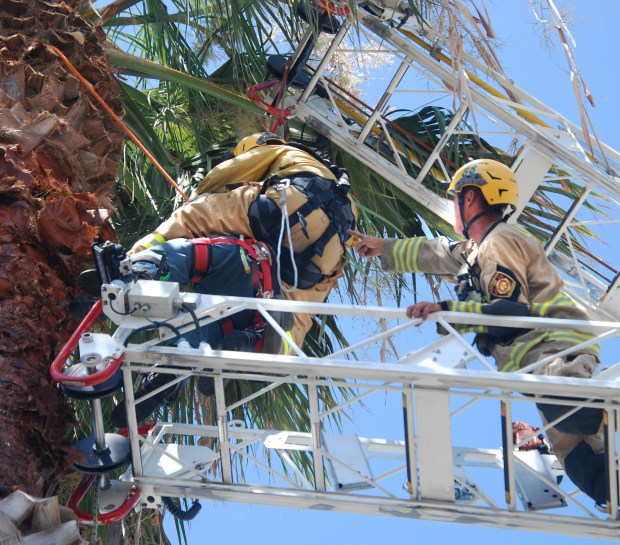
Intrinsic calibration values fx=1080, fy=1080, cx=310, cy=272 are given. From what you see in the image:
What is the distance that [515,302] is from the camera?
5.72m

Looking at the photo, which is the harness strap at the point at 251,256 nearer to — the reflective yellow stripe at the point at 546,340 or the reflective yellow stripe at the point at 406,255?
the reflective yellow stripe at the point at 406,255

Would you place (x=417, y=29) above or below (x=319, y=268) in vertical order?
above

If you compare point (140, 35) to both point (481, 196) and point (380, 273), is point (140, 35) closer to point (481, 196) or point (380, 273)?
point (380, 273)

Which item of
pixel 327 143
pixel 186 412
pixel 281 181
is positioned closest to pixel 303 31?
pixel 327 143

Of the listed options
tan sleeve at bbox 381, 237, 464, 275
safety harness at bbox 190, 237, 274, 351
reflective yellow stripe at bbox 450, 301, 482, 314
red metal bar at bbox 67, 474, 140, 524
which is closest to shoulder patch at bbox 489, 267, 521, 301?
reflective yellow stripe at bbox 450, 301, 482, 314

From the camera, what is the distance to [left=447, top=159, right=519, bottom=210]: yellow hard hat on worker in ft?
21.1

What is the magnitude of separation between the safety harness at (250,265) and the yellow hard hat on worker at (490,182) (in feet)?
4.09

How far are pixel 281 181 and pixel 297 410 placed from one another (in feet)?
6.78

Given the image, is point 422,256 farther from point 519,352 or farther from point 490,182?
point 519,352

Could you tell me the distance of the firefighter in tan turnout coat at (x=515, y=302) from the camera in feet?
18.1

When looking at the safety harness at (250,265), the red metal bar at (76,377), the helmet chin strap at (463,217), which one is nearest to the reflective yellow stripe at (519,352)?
the helmet chin strap at (463,217)

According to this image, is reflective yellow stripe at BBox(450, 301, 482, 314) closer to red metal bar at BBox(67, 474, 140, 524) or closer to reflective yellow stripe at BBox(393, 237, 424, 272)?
reflective yellow stripe at BBox(393, 237, 424, 272)

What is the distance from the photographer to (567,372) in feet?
17.8

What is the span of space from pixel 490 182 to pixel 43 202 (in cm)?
262
